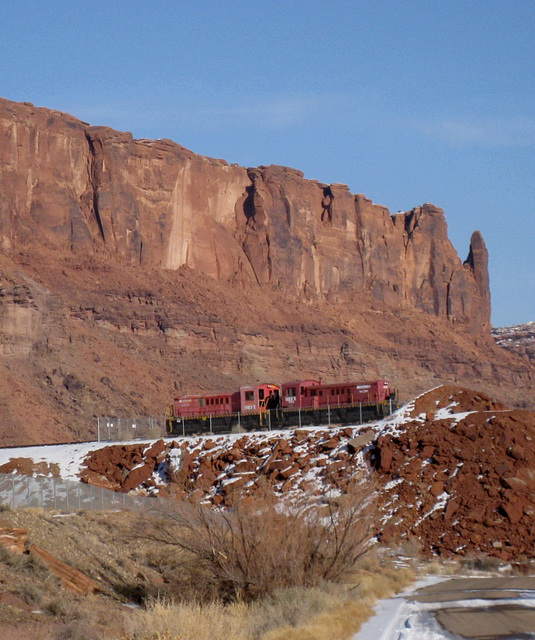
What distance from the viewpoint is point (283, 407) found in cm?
6341

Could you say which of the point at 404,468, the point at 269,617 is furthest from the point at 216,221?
the point at 269,617

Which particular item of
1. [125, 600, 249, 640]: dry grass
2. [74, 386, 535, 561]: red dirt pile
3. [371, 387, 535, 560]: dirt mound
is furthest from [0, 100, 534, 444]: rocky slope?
[125, 600, 249, 640]: dry grass

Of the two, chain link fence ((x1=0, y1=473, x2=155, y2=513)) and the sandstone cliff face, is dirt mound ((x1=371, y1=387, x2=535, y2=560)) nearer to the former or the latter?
chain link fence ((x1=0, y1=473, x2=155, y2=513))

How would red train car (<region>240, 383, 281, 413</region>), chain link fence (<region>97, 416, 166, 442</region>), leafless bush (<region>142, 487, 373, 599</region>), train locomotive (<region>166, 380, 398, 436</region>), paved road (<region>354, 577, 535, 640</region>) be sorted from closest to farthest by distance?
1. paved road (<region>354, 577, 535, 640</region>)
2. leafless bush (<region>142, 487, 373, 599</region>)
3. train locomotive (<region>166, 380, 398, 436</region>)
4. chain link fence (<region>97, 416, 166, 442</region>)
5. red train car (<region>240, 383, 281, 413</region>)

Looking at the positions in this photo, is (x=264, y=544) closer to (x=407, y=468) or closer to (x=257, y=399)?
(x=407, y=468)

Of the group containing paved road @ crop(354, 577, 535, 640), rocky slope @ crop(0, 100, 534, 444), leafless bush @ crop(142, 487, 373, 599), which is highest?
rocky slope @ crop(0, 100, 534, 444)

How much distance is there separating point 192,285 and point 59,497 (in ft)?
301

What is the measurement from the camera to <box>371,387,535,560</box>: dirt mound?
129ft

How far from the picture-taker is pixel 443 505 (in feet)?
137

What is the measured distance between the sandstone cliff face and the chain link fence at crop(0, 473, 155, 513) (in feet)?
260

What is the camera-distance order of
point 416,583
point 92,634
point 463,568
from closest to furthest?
point 92,634
point 416,583
point 463,568

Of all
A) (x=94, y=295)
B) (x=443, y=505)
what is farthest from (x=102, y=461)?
(x=94, y=295)

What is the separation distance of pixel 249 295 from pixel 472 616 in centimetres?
11361

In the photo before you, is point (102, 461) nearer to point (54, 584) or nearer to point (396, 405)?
point (396, 405)
